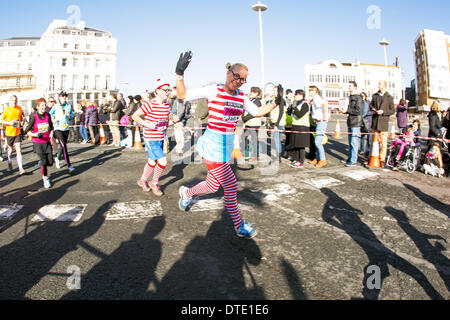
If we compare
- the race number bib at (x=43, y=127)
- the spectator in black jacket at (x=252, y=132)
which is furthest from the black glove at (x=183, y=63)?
the spectator in black jacket at (x=252, y=132)

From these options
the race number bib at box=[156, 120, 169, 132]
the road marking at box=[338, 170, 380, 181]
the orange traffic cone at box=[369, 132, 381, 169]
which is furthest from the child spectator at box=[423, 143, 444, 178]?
the race number bib at box=[156, 120, 169, 132]

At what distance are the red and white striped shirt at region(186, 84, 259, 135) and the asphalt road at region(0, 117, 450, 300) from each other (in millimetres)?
1373

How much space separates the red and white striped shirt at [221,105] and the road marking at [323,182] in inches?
126

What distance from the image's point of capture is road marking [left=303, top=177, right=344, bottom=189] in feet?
22.0

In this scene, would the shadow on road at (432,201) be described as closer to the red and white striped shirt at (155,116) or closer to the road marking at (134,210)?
the road marking at (134,210)

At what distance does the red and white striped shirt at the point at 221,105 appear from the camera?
12.9ft

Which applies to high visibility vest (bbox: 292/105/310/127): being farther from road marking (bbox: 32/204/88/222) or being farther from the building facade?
the building facade

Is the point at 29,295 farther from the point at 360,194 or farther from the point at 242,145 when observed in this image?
the point at 242,145

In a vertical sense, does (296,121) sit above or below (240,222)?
above

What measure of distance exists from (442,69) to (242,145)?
82.6 meters

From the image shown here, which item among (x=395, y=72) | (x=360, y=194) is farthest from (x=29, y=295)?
(x=395, y=72)

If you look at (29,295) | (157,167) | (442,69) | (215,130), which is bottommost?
(29,295)

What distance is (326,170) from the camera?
824cm

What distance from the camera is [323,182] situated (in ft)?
22.8
